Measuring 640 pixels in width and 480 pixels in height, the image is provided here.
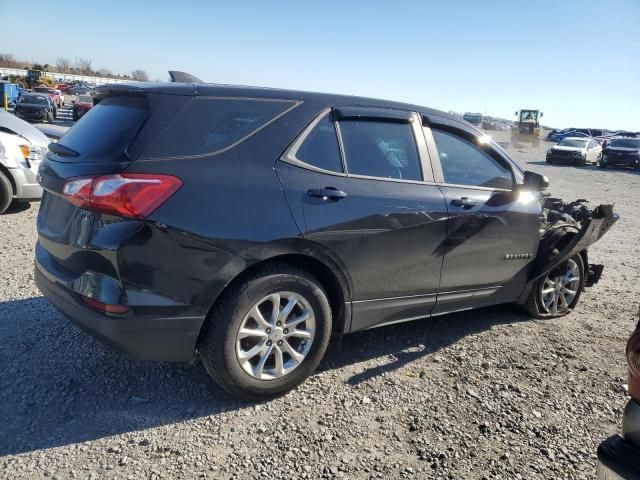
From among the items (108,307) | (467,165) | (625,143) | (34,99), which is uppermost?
(625,143)

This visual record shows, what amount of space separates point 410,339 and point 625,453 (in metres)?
2.33

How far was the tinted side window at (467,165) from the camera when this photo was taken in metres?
3.85

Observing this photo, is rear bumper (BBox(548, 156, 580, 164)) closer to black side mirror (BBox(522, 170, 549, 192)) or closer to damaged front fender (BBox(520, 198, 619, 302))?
damaged front fender (BBox(520, 198, 619, 302))

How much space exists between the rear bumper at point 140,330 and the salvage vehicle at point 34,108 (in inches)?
1160

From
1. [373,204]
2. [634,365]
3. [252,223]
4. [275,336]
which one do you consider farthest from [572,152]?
[634,365]

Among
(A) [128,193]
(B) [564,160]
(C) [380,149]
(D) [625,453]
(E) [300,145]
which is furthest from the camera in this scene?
(B) [564,160]

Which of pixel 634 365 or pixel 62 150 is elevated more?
pixel 62 150

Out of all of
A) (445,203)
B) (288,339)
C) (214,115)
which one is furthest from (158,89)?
(445,203)

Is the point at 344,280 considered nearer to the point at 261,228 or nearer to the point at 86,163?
the point at 261,228

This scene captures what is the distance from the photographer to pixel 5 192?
7246 millimetres

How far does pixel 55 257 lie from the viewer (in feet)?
10.0

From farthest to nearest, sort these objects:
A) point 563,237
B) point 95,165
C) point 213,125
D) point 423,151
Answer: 1. point 563,237
2. point 423,151
3. point 213,125
4. point 95,165

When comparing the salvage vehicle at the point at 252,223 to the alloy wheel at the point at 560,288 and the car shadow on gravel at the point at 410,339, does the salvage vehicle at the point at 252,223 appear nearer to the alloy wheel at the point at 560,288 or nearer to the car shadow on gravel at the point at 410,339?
the car shadow on gravel at the point at 410,339

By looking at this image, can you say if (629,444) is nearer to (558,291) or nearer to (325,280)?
(325,280)
